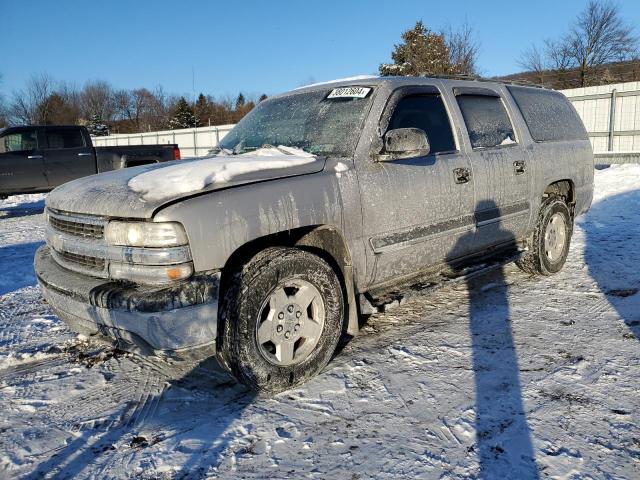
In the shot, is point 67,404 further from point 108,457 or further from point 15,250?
point 15,250

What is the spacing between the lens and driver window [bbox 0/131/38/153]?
11.1 m

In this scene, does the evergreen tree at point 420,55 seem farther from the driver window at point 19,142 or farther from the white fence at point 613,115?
the driver window at point 19,142

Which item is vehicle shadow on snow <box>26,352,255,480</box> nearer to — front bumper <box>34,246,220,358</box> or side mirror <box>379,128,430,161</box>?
front bumper <box>34,246,220,358</box>

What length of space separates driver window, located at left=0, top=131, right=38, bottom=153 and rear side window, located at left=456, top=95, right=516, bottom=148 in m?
10.5

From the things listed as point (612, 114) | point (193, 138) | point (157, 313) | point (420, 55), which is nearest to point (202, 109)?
point (193, 138)

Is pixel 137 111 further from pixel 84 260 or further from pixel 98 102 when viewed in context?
pixel 84 260

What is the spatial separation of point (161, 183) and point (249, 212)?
505mm

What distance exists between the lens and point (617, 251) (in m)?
6.19

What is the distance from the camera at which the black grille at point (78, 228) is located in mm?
2869

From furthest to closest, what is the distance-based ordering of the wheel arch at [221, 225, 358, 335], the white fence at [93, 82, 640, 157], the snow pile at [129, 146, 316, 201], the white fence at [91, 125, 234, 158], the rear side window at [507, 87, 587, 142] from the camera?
the white fence at [91, 125, 234, 158], the white fence at [93, 82, 640, 157], the rear side window at [507, 87, 587, 142], the wheel arch at [221, 225, 358, 335], the snow pile at [129, 146, 316, 201]

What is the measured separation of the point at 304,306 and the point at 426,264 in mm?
1235

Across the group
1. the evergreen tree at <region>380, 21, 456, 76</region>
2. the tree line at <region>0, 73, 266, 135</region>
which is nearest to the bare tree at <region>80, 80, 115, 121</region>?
the tree line at <region>0, 73, 266, 135</region>

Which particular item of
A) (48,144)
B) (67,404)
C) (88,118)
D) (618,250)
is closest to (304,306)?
(67,404)

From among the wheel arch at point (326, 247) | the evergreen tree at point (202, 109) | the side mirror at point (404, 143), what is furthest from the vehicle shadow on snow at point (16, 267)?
the evergreen tree at point (202, 109)
